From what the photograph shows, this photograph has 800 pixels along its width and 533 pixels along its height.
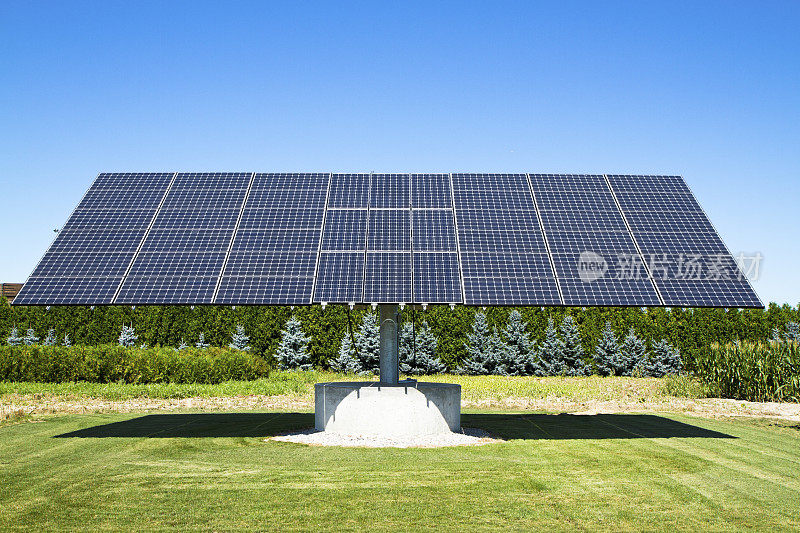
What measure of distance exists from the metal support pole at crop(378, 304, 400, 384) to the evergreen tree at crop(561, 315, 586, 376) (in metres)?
19.3

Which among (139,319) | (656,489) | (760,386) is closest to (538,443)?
(656,489)

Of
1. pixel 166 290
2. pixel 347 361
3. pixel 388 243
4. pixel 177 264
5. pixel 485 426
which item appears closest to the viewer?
pixel 166 290

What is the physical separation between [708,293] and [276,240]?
959 cm

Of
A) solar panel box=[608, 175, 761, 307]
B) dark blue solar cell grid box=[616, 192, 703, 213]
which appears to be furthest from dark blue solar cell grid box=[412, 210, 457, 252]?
dark blue solar cell grid box=[616, 192, 703, 213]

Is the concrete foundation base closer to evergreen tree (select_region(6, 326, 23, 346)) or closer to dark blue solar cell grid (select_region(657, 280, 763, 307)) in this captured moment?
dark blue solar cell grid (select_region(657, 280, 763, 307))

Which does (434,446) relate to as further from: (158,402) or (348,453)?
(158,402)

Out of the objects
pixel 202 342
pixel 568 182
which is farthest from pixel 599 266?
pixel 202 342

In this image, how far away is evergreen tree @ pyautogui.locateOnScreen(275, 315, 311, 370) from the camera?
32.4m

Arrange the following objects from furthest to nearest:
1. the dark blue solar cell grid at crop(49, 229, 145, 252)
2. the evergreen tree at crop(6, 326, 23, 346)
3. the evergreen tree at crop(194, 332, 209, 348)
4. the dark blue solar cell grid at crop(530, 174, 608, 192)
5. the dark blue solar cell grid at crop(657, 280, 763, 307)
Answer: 1. the evergreen tree at crop(6, 326, 23, 346)
2. the evergreen tree at crop(194, 332, 209, 348)
3. the dark blue solar cell grid at crop(530, 174, 608, 192)
4. the dark blue solar cell grid at crop(49, 229, 145, 252)
5. the dark blue solar cell grid at crop(657, 280, 763, 307)

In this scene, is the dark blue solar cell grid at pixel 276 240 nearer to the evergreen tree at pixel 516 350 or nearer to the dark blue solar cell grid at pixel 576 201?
the dark blue solar cell grid at pixel 576 201

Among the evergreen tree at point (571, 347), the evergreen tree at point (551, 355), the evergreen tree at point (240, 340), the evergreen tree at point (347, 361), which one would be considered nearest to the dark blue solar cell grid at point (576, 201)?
the evergreen tree at point (551, 355)

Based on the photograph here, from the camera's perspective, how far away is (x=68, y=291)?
1450 centimetres

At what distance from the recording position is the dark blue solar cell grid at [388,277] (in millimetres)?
14039

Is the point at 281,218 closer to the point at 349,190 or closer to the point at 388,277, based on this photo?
the point at 349,190
